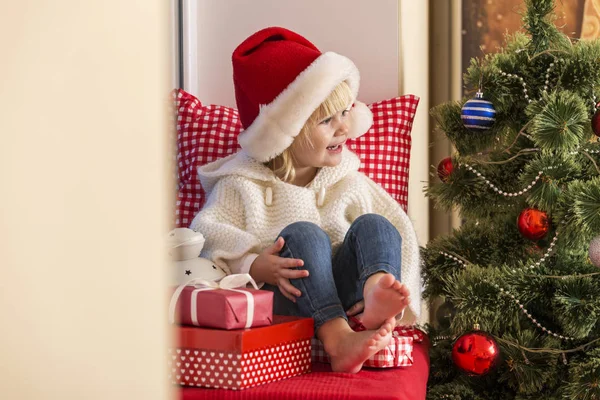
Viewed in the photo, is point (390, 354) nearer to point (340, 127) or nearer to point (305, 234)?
point (305, 234)

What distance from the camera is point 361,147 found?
6.19 ft

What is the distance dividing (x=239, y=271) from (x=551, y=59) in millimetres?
765

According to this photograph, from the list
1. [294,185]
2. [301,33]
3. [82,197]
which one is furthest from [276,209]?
[82,197]

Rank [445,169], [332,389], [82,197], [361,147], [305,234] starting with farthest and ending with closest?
[361,147] → [445,169] → [305,234] → [332,389] → [82,197]

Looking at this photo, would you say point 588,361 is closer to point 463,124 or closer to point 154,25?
point 463,124

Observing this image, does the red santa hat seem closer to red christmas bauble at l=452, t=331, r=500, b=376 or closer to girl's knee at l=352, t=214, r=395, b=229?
girl's knee at l=352, t=214, r=395, b=229

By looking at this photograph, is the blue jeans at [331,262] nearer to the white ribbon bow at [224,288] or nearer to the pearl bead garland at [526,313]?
→ the white ribbon bow at [224,288]

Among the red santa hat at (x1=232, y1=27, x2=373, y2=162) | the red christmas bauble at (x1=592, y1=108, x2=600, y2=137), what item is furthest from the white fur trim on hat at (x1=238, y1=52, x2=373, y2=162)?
the red christmas bauble at (x1=592, y1=108, x2=600, y2=137)

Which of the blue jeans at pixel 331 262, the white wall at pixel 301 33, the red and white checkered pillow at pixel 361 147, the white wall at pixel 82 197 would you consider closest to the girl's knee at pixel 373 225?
the blue jeans at pixel 331 262

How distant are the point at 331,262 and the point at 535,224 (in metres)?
0.39

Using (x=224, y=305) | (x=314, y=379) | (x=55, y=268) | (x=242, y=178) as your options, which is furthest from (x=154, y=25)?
(x=242, y=178)

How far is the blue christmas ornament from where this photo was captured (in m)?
1.62

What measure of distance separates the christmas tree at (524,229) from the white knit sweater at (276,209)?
0.11m

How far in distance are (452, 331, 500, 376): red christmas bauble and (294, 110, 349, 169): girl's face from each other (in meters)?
0.47
